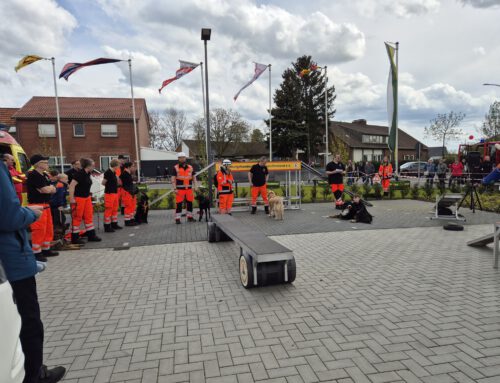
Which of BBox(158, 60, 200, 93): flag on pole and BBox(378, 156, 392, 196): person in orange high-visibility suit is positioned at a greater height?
BBox(158, 60, 200, 93): flag on pole

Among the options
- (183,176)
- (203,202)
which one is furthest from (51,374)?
(203,202)

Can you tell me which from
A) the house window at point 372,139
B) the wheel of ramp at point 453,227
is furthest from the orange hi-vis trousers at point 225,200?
the house window at point 372,139

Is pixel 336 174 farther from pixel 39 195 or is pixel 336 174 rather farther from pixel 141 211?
pixel 39 195

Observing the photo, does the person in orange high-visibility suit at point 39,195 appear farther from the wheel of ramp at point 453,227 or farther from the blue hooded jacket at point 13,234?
the wheel of ramp at point 453,227

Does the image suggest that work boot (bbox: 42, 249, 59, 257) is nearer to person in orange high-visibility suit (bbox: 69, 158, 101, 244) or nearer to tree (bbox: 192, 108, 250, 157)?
person in orange high-visibility suit (bbox: 69, 158, 101, 244)

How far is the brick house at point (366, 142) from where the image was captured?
54.3 m

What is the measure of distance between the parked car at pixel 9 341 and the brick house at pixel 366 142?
53.1 meters

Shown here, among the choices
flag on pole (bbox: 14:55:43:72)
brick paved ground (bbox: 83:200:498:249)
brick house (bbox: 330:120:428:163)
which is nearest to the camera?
brick paved ground (bbox: 83:200:498:249)

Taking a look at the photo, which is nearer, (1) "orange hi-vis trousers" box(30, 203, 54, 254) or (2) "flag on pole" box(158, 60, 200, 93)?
(1) "orange hi-vis trousers" box(30, 203, 54, 254)

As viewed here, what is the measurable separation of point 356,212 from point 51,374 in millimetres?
9284

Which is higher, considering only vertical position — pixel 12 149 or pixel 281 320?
pixel 12 149

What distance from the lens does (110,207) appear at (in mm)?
9383

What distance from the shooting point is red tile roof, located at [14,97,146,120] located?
32.6 m

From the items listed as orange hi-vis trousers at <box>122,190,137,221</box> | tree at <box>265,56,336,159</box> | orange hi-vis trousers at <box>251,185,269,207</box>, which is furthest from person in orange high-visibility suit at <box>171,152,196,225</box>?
tree at <box>265,56,336,159</box>
